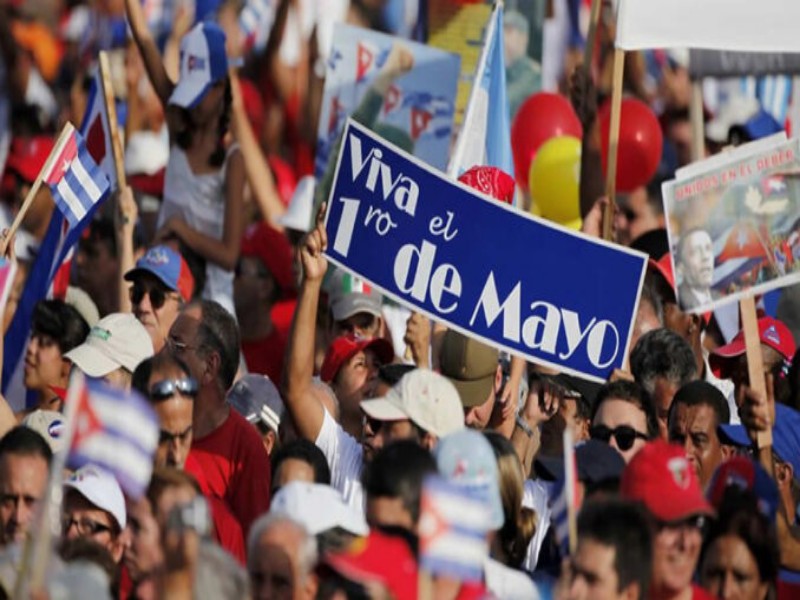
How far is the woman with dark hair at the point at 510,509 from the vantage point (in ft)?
24.2

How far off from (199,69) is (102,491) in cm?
373

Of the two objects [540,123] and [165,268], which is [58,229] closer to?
[165,268]

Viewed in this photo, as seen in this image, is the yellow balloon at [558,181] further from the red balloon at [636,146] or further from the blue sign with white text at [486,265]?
the blue sign with white text at [486,265]

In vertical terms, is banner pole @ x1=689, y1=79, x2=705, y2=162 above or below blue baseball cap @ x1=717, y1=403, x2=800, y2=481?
above

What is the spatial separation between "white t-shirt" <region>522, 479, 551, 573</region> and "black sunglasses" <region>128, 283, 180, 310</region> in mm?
1995

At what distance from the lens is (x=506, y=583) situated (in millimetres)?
6645

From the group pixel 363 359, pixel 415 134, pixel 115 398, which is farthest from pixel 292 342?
pixel 415 134

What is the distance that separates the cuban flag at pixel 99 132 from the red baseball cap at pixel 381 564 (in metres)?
4.06

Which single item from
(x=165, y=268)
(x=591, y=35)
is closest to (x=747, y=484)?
(x=165, y=268)

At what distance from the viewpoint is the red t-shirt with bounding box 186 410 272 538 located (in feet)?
26.1

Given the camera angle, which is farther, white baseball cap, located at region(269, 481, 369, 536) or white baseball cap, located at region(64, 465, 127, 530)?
white baseball cap, located at region(64, 465, 127, 530)

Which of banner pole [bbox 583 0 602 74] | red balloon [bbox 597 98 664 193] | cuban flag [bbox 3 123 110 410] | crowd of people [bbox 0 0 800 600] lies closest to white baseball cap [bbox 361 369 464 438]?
crowd of people [bbox 0 0 800 600]

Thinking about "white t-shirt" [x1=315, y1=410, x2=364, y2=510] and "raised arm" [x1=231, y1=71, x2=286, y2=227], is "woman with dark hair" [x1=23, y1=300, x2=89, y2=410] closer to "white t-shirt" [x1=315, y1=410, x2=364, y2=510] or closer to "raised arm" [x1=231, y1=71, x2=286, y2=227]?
"white t-shirt" [x1=315, y1=410, x2=364, y2=510]

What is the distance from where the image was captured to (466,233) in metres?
8.70
